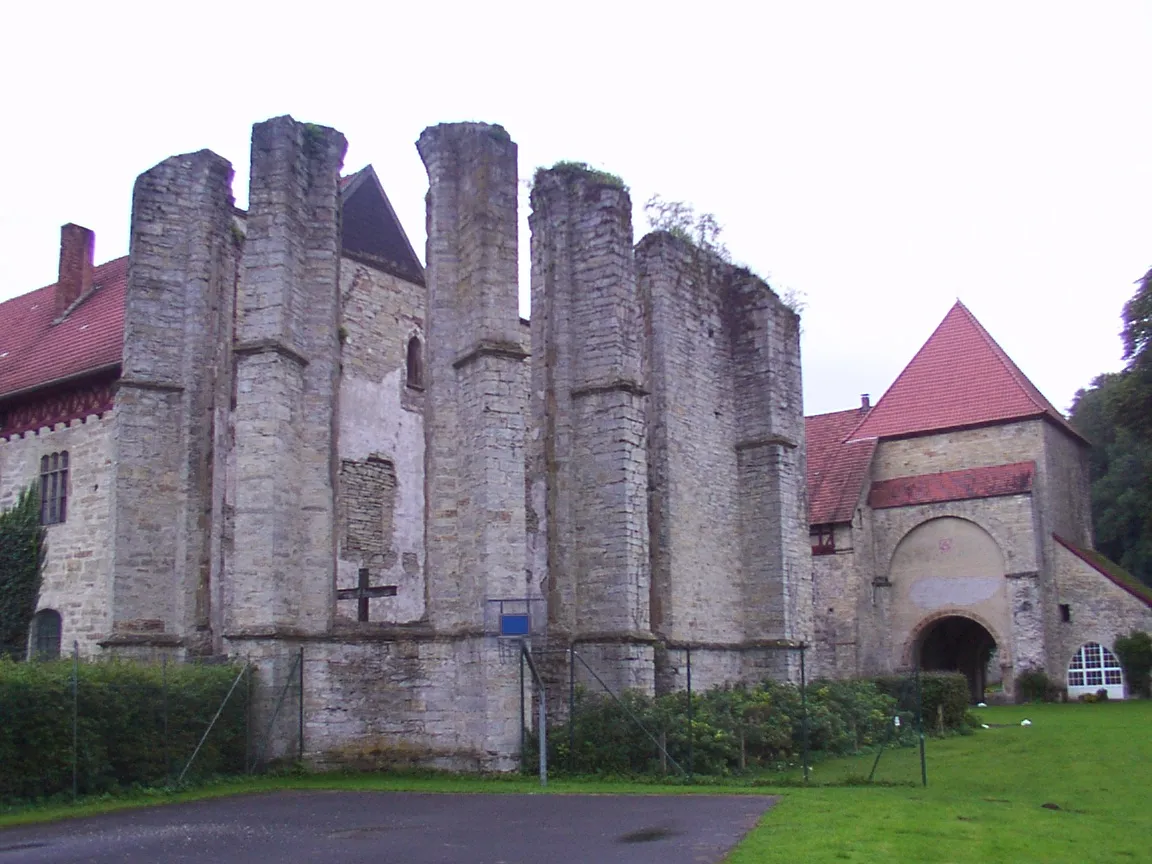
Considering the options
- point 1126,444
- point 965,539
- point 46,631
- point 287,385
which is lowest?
point 46,631

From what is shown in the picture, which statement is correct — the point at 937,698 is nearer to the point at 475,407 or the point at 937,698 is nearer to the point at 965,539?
the point at 965,539

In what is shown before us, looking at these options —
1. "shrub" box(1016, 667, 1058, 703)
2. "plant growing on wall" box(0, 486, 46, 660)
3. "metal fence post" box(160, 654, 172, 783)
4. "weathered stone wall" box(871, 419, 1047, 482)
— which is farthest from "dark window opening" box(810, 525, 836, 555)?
"metal fence post" box(160, 654, 172, 783)

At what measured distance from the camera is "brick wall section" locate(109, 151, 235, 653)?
17625mm

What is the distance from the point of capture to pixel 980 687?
118ft

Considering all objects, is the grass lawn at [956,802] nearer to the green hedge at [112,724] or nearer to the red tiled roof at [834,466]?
the green hedge at [112,724]

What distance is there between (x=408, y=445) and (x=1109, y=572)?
19682 millimetres

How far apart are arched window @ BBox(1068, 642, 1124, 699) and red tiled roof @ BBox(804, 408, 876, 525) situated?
6925mm

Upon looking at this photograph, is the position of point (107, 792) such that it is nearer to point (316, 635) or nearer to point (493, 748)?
point (316, 635)

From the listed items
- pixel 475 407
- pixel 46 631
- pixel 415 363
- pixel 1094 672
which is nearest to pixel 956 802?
pixel 475 407

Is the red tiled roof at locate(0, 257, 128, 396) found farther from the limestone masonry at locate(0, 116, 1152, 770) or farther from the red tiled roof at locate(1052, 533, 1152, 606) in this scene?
the red tiled roof at locate(1052, 533, 1152, 606)

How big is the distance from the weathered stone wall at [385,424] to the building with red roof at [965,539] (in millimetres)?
13156

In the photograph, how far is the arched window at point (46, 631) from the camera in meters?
21.6

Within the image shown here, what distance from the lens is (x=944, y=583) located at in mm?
33625

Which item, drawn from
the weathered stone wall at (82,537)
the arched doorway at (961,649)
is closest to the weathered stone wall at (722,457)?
the weathered stone wall at (82,537)
